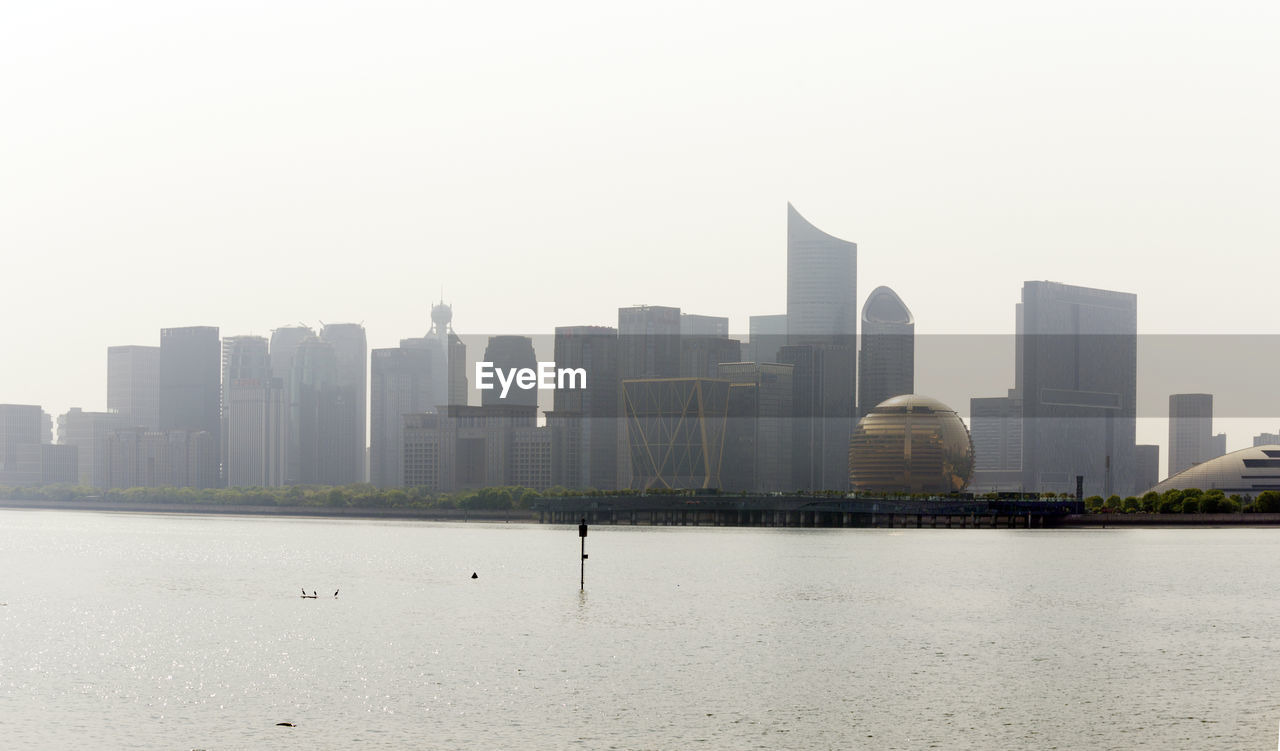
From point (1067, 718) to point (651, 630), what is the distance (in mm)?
35017

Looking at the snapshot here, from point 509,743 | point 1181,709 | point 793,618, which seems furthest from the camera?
point 793,618

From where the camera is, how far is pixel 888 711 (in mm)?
60344

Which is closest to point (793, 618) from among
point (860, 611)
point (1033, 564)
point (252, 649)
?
point (860, 611)

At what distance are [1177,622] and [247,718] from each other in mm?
65766

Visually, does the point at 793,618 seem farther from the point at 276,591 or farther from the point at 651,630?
the point at 276,591

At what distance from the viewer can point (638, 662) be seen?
245 ft

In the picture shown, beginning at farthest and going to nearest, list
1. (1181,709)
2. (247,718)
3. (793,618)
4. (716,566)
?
1. (716,566)
2. (793,618)
3. (1181,709)
4. (247,718)

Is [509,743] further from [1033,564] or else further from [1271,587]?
[1033,564]

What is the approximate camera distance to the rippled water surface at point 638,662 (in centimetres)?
5562

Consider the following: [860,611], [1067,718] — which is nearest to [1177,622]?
[860,611]

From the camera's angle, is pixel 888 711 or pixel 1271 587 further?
pixel 1271 587

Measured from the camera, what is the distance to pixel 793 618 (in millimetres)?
98250

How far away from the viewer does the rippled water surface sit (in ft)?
182

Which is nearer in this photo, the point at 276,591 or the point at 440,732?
the point at 440,732
